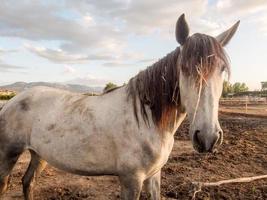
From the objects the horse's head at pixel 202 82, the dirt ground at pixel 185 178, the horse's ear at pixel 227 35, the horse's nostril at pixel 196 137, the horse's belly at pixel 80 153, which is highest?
the horse's ear at pixel 227 35

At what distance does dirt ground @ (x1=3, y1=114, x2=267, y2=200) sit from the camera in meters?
5.26

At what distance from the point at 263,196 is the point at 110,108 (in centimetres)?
330

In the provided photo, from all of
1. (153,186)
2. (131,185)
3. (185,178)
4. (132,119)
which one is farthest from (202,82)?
(185,178)

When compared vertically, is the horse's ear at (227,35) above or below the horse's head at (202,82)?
above

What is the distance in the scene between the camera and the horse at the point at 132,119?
264cm

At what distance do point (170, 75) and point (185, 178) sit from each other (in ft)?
11.5

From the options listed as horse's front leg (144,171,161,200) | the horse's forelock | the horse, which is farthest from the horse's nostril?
horse's front leg (144,171,161,200)

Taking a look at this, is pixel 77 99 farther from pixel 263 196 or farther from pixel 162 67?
pixel 263 196

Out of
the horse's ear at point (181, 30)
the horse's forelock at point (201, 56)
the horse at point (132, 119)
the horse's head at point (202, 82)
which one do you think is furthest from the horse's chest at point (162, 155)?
the horse's ear at point (181, 30)

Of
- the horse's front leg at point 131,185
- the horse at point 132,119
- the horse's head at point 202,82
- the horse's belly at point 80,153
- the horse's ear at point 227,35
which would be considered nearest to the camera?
the horse's head at point 202,82

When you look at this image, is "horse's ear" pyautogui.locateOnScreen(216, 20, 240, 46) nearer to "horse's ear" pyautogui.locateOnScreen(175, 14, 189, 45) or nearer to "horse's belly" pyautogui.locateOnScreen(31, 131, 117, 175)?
"horse's ear" pyautogui.locateOnScreen(175, 14, 189, 45)

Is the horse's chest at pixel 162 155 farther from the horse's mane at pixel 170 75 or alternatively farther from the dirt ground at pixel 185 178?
the dirt ground at pixel 185 178

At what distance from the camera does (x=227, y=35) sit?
10.1 ft

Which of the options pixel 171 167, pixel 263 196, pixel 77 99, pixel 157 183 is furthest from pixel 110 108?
pixel 171 167
